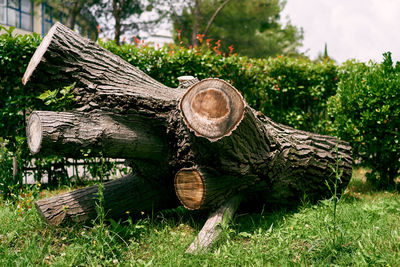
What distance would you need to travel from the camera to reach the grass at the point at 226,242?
97.0 inches

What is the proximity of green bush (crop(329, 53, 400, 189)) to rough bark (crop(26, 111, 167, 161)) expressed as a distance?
332 centimetres

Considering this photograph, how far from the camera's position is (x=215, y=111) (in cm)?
285

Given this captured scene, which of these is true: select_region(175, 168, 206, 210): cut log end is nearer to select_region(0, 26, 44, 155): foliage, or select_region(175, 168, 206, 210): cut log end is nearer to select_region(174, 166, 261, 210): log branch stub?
select_region(174, 166, 261, 210): log branch stub

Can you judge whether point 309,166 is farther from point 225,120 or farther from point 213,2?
point 213,2

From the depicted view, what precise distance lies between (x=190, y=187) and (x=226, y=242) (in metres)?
0.62

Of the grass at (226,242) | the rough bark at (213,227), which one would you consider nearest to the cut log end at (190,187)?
the rough bark at (213,227)

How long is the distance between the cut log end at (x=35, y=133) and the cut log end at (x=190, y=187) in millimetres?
1311

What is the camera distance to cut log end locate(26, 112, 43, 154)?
251cm

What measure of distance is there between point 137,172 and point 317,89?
4543 millimetres

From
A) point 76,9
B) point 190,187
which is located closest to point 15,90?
point 190,187

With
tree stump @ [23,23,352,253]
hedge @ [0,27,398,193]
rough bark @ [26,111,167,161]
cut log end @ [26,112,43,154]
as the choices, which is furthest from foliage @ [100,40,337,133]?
cut log end @ [26,112,43,154]

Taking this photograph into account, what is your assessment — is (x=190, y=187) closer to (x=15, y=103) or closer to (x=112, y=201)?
(x=112, y=201)

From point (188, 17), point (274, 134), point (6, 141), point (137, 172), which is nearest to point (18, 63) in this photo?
point (6, 141)

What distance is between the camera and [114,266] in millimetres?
2510
